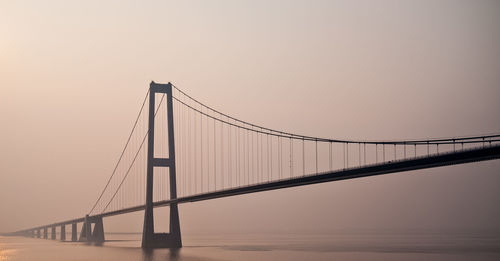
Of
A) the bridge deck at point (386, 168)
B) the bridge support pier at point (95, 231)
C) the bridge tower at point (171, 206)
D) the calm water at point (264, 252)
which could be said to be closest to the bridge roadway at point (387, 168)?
the bridge deck at point (386, 168)

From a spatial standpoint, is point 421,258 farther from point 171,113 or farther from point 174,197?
point 171,113

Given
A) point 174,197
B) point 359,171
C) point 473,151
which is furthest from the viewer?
point 174,197

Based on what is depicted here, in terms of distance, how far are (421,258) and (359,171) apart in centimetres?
2070

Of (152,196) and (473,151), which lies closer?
(473,151)

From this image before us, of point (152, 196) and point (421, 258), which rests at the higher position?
point (152, 196)

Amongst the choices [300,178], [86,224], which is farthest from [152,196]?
[86,224]

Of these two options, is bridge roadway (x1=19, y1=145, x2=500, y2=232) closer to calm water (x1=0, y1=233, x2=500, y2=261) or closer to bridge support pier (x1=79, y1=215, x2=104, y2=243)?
calm water (x1=0, y1=233, x2=500, y2=261)

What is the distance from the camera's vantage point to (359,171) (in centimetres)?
3684

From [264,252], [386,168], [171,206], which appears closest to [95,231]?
[264,252]

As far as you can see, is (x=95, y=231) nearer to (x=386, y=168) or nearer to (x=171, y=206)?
(x=171, y=206)

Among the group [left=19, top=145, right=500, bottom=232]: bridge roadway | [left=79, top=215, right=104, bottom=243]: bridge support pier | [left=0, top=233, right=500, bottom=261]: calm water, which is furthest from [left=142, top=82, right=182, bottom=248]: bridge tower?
[left=79, top=215, right=104, bottom=243]: bridge support pier

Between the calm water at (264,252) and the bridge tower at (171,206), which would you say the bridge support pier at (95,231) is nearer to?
the calm water at (264,252)

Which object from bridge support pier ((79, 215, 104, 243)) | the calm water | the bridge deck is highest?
the bridge deck

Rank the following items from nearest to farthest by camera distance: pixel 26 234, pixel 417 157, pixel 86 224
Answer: pixel 417 157
pixel 86 224
pixel 26 234
